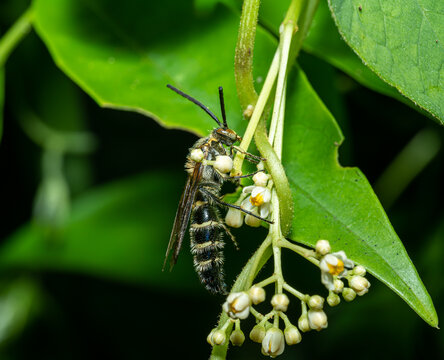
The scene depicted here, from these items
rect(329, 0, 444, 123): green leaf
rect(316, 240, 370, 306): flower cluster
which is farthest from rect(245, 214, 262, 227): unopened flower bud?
rect(329, 0, 444, 123): green leaf

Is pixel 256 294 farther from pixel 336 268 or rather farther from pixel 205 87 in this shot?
pixel 205 87

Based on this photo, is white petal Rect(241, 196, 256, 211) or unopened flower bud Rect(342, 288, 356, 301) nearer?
unopened flower bud Rect(342, 288, 356, 301)

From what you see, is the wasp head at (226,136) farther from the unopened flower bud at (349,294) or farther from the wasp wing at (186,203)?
the unopened flower bud at (349,294)

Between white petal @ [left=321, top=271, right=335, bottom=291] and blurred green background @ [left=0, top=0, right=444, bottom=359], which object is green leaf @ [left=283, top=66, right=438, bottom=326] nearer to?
white petal @ [left=321, top=271, right=335, bottom=291]

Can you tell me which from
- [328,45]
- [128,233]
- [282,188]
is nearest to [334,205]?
[282,188]

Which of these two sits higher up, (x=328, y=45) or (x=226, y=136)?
(x=328, y=45)

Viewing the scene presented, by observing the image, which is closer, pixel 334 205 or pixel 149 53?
pixel 334 205
